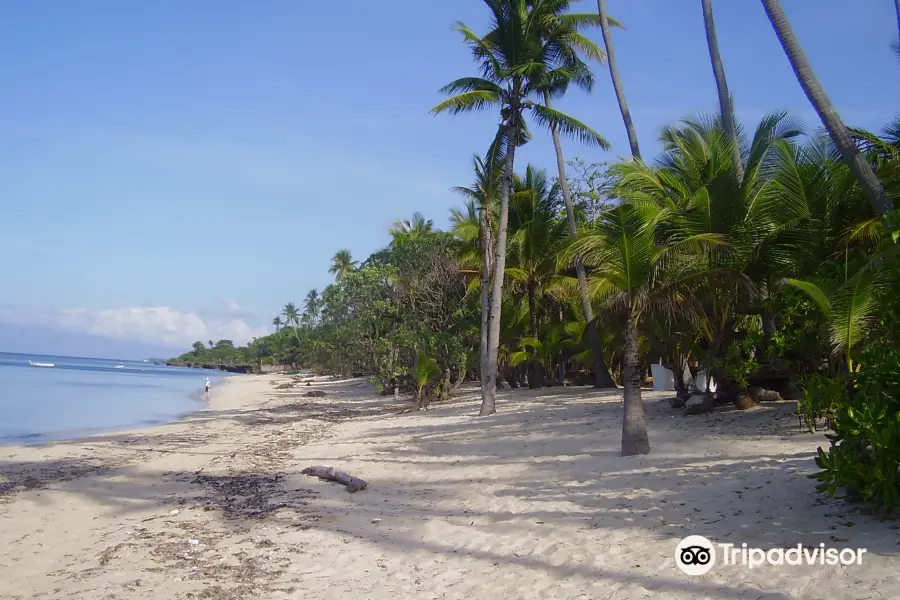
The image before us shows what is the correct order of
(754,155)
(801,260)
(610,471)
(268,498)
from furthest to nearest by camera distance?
(754,155) < (801,260) < (268,498) < (610,471)

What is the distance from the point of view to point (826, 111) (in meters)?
7.49

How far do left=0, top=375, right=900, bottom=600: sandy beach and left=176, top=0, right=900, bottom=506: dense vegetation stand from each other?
2.51 ft

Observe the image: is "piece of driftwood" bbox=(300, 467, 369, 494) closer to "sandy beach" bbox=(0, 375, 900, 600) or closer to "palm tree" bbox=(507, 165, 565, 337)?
"sandy beach" bbox=(0, 375, 900, 600)

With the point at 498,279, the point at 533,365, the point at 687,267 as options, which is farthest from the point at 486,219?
the point at 687,267

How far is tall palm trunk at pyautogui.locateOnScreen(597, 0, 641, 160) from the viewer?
1619cm

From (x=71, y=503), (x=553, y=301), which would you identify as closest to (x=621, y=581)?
(x=71, y=503)

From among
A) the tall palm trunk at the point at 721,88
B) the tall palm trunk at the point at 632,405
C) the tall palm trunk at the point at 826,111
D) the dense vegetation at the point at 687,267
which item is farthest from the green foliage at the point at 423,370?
the tall palm trunk at the point at 826,111

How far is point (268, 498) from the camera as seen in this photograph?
8.82m

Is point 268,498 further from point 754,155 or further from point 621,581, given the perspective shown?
point 754,155

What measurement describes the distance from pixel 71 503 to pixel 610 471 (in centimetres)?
750

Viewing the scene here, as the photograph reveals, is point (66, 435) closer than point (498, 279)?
No

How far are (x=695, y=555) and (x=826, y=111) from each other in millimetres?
5414

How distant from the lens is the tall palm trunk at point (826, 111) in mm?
7238

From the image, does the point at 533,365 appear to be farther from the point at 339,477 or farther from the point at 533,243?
the point at 339,477
